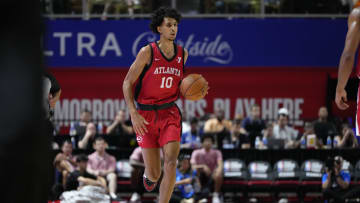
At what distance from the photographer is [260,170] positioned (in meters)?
12.8

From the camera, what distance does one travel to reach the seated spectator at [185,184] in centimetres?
1179

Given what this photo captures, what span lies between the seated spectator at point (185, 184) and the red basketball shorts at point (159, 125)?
5.22 metres

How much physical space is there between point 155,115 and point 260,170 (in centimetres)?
665

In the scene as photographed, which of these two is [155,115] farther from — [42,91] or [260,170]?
[260,170]

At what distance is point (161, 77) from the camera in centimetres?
650

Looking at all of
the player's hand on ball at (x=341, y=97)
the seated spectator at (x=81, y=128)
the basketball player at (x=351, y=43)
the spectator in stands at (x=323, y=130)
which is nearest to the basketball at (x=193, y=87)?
the player's hand on ball at (x=341, y=97)

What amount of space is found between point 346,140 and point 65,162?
18.6 ft

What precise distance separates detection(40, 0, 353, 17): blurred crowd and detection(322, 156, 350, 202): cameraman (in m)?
6.35

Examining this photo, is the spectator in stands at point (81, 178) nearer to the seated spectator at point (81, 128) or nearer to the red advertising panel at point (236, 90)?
the seated spectator at point (81, 128)

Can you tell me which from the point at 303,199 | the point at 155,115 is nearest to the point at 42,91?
the point at 155,115

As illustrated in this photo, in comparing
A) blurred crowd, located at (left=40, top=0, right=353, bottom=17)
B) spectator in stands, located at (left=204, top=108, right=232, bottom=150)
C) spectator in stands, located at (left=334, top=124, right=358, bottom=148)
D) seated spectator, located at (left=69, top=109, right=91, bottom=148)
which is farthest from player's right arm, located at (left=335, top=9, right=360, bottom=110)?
blurred crowd, located at (left=40, top=0, right=353, bottom=17)

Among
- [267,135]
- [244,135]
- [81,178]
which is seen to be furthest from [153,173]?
[267,135]

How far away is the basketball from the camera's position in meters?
6.56

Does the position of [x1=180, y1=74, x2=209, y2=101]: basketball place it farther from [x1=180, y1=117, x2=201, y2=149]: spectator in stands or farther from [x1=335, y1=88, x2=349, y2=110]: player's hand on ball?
[x1=180, y1=117, x2=201, y2=149]: spectator in stands
